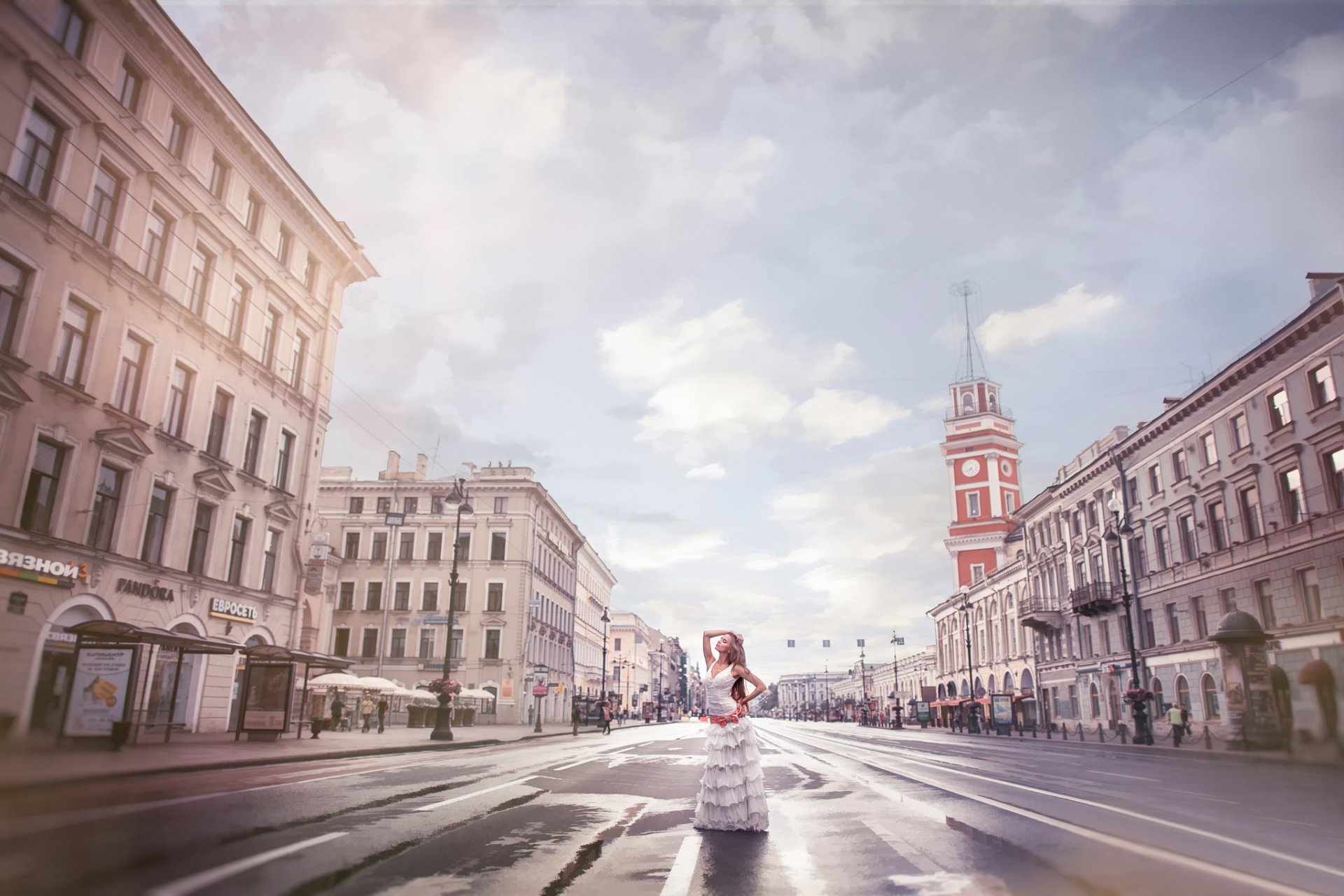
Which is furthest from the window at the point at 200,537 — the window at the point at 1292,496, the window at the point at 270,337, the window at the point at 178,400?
the window at the point at 1292,496

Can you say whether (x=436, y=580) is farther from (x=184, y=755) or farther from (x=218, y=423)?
(x=218, y=423)

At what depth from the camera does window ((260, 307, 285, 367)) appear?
5342 millimetres

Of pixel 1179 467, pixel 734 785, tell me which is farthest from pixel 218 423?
pixel 1179 467

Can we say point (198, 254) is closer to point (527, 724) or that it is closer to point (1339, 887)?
point (1339, 887)

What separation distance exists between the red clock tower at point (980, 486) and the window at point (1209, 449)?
168 ft

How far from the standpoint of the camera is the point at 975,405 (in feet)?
310

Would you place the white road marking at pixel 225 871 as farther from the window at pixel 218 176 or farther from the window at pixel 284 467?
the window at pixel 284 467

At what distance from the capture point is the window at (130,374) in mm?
3551

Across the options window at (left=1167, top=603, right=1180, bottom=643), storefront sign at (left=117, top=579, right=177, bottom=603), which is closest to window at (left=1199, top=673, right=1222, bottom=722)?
window at (left=1167, top=603, right=1180, bottom=643)

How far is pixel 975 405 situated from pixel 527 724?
2477 inches

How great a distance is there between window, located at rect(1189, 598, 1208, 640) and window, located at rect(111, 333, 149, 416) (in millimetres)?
40450

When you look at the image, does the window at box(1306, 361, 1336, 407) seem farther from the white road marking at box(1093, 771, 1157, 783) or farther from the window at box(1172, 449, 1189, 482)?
the window at box(1172, 449, 1189, 482)

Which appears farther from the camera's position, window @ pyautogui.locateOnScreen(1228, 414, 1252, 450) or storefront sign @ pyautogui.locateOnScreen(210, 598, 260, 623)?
window @ pyautogui.locateOnScreen(1228, 414, 1252, 450)

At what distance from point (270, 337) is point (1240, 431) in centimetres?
3554
